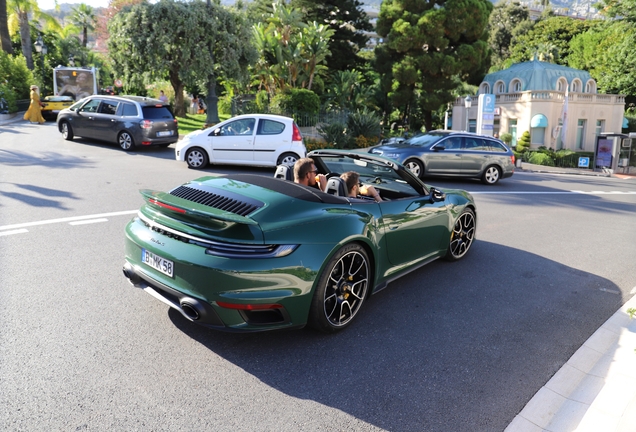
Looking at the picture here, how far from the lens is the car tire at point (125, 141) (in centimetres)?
1549

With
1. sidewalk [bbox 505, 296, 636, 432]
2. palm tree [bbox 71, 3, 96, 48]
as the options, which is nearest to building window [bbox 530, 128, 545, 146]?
sidewalk [bbox 505, 296, 636, 432]

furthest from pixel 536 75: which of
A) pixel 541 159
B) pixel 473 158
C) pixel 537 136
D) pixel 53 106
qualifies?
pixel 53 106

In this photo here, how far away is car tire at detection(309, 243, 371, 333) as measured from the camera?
3852mm

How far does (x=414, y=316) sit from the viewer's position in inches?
181

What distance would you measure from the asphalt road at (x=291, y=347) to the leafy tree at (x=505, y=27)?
69353 mm

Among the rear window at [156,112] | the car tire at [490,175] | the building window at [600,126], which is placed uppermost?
the building window at [600,126]

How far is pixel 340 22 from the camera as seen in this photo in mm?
40438

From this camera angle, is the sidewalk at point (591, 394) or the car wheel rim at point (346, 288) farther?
the car wheel rim at point (346, 288)

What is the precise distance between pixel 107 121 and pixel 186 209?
13484mm

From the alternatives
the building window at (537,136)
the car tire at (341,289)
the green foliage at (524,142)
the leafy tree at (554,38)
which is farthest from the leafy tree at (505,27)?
the car tire at (341,289)

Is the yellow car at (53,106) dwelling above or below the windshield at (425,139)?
above

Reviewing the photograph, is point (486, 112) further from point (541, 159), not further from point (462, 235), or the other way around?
point (462, 235)

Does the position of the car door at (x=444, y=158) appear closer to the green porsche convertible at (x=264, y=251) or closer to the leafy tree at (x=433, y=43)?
the green porsche convertible at (x=264, y=251)

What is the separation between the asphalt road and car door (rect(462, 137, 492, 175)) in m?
7.31
